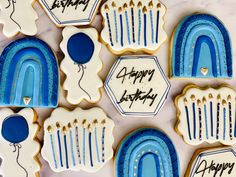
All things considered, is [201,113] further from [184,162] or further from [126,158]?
[126,158]

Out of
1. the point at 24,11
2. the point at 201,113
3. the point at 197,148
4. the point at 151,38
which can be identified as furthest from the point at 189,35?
the point at 24,11

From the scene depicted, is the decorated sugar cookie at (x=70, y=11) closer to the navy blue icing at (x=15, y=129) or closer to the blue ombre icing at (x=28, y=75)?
the blue ombre icing at (x=28, y=75)

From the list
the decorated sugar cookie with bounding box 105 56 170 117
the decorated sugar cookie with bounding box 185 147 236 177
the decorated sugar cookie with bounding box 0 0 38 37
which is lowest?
the decorated sugar cookie with bounding box 185 147 236 177

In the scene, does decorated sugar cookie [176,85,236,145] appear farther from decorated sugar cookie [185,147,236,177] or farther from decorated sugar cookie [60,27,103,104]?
decorated sugar cookie [60,27,103,104]

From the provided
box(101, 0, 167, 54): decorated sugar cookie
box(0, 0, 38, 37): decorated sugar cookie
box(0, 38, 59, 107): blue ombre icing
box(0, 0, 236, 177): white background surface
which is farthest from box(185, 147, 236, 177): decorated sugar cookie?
box(0, 0, 38, 37): decorated sugar cookie

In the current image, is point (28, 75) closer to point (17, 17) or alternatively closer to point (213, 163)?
point (17, 17)

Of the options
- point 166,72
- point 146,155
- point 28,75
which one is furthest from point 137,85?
point 28,75
